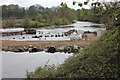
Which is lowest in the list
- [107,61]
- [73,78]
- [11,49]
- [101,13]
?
[11,49]

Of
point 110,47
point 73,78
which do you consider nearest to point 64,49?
point 110,47

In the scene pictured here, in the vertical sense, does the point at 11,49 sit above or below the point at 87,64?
below

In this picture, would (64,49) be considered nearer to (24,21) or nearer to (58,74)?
(58,74)

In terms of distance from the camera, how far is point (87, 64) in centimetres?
221

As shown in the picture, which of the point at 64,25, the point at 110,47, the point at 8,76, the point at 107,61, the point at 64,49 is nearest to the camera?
the point at 107,61

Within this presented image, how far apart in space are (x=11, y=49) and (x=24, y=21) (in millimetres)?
8303

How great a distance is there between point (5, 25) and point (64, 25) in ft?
14.2

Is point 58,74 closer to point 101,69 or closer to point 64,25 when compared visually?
point 101,69

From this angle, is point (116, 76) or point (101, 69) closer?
point (116, 76)

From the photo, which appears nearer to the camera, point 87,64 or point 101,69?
point 101,69

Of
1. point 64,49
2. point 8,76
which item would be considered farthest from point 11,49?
point 8,76

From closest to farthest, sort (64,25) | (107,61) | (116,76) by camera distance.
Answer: (116,76), (107,61), (64,25)

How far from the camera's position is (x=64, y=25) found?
574 inches

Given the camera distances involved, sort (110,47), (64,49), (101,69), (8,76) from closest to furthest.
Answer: (101,69) < (110,47) < (8,76) < (64,49)
